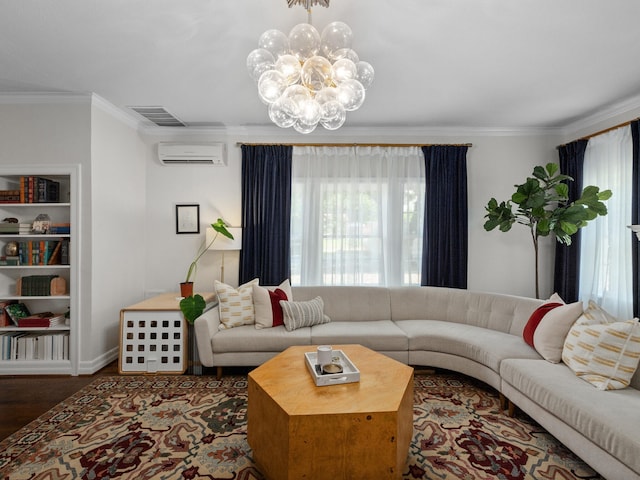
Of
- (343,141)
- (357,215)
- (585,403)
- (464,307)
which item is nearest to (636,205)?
(464,307)

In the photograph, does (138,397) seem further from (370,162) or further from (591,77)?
(591,77)

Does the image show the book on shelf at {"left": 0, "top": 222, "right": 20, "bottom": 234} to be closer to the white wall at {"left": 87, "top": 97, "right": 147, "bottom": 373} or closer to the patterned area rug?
the white wall at {"left": 87, "top": 97, "right": 147, "bottom": 373}

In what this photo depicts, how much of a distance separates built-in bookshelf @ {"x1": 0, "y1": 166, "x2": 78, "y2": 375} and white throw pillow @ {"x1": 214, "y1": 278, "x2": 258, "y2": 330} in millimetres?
1351

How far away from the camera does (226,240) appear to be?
3.76 meters

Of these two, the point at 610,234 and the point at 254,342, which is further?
the point at 610,234

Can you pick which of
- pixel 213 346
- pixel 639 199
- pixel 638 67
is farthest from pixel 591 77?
pixel 213 346

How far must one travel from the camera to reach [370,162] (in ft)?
13.4

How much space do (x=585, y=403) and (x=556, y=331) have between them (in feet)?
2.36

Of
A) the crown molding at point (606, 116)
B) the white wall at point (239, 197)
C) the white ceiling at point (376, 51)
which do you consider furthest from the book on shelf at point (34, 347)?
the crown molding at point (606, 116)

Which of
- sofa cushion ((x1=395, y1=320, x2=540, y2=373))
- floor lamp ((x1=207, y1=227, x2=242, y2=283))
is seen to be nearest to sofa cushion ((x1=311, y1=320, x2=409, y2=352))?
sofa cushion ((x1=395, y1=320, x2=540, y2=373))

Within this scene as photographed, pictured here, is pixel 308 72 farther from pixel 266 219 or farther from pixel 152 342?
pixel 152 342

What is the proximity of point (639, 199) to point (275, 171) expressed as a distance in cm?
361

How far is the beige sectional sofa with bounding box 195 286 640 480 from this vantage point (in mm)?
1705

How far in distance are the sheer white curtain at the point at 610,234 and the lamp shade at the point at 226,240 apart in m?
3.81
